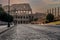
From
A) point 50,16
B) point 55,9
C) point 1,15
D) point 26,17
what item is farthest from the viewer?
point 26,17

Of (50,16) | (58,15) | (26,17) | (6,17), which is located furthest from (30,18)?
(6,17)

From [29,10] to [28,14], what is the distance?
14110mm

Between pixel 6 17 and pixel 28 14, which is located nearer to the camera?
pixel 6 17

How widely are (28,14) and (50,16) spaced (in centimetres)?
6849

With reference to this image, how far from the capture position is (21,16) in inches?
7077

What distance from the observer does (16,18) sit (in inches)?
7023

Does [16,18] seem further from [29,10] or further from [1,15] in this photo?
[1,15]

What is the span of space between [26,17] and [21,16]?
4536 millimetres

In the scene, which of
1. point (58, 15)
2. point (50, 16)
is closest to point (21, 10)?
point (58, 15)

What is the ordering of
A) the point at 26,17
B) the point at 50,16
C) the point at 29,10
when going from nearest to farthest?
1. the point at 50,16
2. the point at 26,17
3. the point at 29,10

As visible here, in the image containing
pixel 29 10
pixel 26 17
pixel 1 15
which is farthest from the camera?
pixel 29 10

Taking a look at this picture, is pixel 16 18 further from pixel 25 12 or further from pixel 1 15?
pixel 1 15

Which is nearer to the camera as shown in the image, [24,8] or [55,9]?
[55,9]

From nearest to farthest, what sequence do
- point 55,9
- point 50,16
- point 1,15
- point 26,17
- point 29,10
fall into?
point 1,15 < point 50,16 < point 55,9 < point 26,17 < point 29,10
